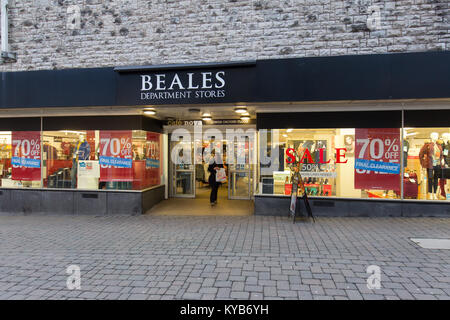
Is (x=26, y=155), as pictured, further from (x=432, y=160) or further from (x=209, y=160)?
(x=432, y=160)

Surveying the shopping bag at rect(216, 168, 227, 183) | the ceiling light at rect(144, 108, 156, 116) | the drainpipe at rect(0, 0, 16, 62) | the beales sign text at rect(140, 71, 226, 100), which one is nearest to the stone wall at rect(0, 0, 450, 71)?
the drainpipe at rect(0, 0, 16, 62)

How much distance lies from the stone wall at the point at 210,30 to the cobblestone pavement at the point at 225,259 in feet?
14.3

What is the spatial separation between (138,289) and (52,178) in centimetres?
675

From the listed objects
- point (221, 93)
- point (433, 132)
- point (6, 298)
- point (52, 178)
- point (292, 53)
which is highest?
point (292, 53)

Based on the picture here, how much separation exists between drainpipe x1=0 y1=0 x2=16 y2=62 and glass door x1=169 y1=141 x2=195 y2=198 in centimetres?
540

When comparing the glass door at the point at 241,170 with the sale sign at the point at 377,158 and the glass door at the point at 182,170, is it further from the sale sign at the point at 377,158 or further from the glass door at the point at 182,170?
the sale sign at the point at 377,158

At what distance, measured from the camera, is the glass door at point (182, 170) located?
10969 millimetres

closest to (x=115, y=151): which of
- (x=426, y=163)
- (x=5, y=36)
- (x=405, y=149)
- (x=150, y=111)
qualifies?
(x=150, y=111)

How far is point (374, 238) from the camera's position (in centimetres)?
576

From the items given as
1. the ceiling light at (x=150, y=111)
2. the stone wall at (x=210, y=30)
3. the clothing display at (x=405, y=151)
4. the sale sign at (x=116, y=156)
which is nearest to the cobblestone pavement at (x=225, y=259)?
the clothing display at (x=405, y=151)

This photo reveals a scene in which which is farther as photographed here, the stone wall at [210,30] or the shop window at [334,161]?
the shop window at [334,161]
